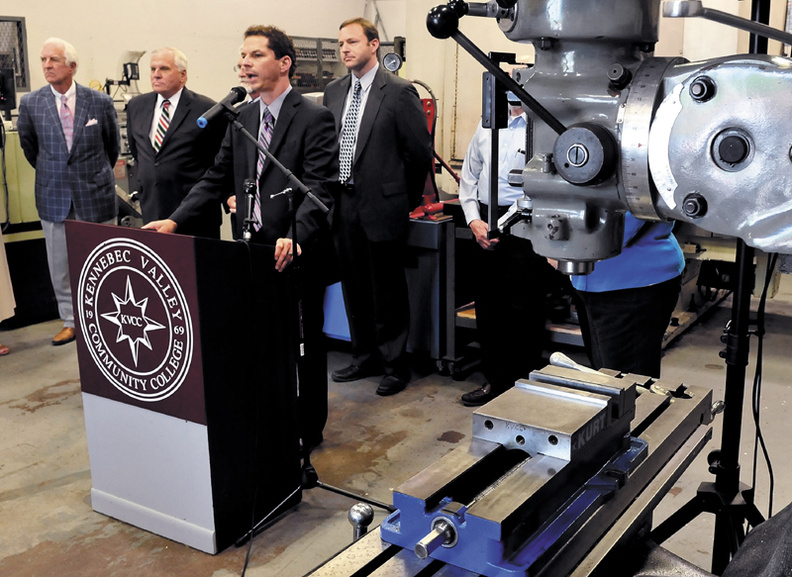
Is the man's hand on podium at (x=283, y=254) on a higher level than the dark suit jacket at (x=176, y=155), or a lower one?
lower

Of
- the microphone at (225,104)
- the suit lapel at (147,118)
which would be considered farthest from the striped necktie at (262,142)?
the suit lapel at (147,118)

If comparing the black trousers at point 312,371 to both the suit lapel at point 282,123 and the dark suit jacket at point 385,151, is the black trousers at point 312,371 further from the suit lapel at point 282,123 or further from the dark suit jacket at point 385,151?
the dark suit jacket at point 385,151

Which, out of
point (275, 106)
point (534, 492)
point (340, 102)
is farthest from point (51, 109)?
point (534, 492)

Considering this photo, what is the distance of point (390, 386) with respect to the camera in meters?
3.47

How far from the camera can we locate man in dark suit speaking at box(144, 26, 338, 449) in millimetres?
2662

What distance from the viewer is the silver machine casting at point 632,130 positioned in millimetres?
877

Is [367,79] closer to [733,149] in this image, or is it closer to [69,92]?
[69,92]

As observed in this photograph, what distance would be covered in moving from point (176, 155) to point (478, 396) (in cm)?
176

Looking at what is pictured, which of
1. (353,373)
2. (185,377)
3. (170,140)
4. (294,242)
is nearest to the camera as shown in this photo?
(185,377)

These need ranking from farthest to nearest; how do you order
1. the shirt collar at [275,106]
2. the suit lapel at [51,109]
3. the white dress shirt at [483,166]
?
1. the suit lapel at [51,109]
2. the white dress shirt at [483,166]
3. the shirt collar at [275,106]

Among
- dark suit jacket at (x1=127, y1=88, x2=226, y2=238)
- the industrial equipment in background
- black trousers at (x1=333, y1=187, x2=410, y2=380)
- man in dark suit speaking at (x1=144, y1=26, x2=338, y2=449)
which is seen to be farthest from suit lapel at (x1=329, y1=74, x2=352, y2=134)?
Result: the industrial equipment in background

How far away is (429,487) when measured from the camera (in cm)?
98

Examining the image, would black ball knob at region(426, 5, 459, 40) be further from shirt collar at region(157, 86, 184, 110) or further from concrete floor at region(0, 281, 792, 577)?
shirt collar at region(157, 86, 184, 110)

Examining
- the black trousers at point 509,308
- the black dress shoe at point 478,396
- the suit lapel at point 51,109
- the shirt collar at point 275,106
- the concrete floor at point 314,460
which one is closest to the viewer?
the concrete floor at point 314,460
